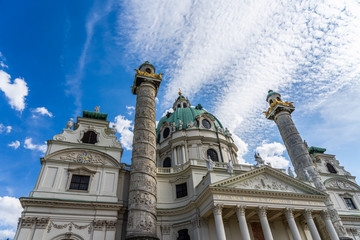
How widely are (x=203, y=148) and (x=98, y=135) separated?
12819mm

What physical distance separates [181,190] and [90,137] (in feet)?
31.9

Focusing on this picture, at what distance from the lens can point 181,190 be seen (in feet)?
73.5

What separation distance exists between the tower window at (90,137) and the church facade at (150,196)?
0.09m

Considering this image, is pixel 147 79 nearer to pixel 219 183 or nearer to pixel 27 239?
pixel 219 183

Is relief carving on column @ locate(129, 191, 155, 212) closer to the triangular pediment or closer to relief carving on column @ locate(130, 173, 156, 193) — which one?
relief carving on column @ locate(130, 173, 156, 193)

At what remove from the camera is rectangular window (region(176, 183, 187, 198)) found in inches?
871

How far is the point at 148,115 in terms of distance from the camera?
21.0 m

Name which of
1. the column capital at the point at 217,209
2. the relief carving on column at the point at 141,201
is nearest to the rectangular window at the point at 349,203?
the column capital at the point at 217,209

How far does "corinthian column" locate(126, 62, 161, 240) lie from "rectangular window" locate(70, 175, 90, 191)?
4417 mm

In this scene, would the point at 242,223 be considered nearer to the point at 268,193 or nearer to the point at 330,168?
the point at 268,193

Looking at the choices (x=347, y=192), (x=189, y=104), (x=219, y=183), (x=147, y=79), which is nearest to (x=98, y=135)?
(x=147, y=79)

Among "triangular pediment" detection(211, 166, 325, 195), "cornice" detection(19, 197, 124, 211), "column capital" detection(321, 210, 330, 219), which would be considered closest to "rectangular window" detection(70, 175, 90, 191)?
A: "cornice" detection(19, 197, 124, 211)

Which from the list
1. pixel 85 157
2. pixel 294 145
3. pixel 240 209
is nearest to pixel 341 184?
pixel 294 145

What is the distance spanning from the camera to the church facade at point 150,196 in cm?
1694
